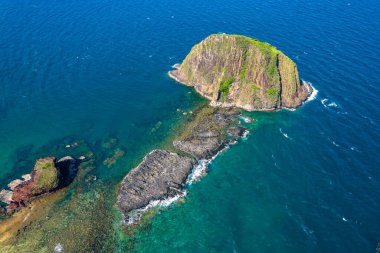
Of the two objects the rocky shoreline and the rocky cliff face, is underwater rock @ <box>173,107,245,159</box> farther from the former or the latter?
the rocky cliff face

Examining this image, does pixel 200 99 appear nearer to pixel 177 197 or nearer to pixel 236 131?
pixel 236 131

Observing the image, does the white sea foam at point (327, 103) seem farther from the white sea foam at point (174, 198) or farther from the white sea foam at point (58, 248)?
the white sea foam at point (58, 248)

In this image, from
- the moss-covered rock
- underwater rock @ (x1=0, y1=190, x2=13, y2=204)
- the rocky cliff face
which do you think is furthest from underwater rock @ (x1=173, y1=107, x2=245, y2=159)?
underwater rock @ (x1=0, y1=190, x2=13, y2=204)

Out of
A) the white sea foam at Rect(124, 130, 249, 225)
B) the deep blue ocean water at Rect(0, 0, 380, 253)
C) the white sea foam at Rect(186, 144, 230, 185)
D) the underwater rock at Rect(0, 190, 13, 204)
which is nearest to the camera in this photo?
the deep blue ocean water at Rect(0, 0, 380, 253)

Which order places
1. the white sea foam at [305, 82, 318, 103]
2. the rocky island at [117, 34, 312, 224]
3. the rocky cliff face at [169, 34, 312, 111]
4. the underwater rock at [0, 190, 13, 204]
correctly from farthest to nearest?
the white sea foam at [305, 82, 318, 103]
the rocky cliff face at [169, 34, 312, 111]
the rocky island at [117, 34, 312, 224]
the underwater rock at [0, 190, 13, 204]

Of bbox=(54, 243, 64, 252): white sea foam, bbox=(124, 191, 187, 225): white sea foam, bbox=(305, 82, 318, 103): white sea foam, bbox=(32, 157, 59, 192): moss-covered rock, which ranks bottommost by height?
bbox=(54, 243, 64, 252): white sea foam

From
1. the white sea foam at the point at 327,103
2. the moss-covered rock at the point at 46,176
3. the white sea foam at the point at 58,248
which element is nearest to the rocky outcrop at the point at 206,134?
the white sea foam at the point at 327,103
